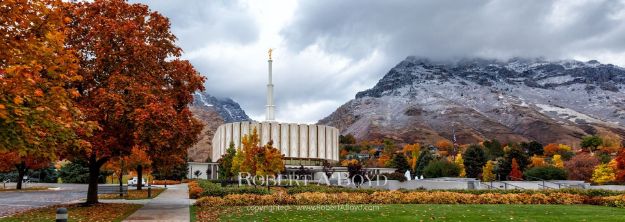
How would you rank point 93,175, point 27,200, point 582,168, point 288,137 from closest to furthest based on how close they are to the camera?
point 93,175
point 27,200
point 582,168
point 288,137

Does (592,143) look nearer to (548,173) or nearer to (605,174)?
(605,174)

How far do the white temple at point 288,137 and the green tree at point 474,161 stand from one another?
49.8 meters

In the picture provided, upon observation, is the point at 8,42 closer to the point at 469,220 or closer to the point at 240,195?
the point at 469,220

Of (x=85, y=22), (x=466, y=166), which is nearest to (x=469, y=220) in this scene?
(x=85, y=22)

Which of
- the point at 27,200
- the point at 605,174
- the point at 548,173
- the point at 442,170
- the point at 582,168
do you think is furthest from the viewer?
the point at 582,168

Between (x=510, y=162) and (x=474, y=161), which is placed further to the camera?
(x=474, y=161)

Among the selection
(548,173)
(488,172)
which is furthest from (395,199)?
(488,172)

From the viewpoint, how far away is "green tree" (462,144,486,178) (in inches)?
3383

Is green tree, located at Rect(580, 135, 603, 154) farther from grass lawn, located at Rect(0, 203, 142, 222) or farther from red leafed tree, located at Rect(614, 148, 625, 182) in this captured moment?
grass lawn, located at Rect(0, 203, 142, 222)

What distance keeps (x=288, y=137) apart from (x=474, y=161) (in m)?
53.5

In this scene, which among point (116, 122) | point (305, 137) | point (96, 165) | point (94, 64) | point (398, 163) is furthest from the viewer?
point (305, 137)

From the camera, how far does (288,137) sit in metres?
128

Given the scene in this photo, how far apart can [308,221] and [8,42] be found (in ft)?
33.8

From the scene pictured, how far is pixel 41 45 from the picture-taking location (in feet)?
36.9
